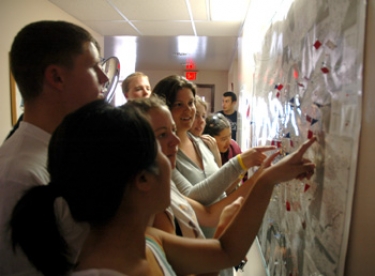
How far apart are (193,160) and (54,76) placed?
0.71 metres

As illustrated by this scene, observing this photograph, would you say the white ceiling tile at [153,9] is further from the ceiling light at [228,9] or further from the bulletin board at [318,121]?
the bulletin board at [318,121]

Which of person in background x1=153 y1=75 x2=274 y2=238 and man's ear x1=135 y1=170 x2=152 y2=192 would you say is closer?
man's ear x1=135 y1=170 x2=152 y2=192

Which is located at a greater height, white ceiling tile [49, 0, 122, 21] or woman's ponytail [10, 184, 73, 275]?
white ceiling tile [49, 0, 122, 21]

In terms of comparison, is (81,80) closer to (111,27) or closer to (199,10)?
(199,10)

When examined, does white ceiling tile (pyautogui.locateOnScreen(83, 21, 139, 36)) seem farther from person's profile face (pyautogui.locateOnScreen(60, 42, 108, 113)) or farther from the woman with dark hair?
the woman with dark hair

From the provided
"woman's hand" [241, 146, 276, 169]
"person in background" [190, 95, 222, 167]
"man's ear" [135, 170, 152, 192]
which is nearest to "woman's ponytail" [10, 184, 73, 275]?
"man's ear" [135, 170, 152, 192]

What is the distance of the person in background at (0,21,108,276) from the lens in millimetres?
793

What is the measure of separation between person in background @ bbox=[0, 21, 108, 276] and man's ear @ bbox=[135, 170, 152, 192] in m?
0.33

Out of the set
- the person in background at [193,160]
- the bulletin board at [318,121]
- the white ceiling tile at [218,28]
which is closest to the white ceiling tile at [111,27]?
the white ceiling tile at [218,28]

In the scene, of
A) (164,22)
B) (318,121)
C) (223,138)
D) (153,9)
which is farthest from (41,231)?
(164,22)

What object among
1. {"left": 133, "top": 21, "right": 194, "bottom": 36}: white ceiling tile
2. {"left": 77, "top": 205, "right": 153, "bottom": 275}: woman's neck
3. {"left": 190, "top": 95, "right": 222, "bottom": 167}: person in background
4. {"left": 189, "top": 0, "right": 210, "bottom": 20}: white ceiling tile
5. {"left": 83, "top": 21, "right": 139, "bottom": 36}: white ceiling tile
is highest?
{"left": 189, "top": 0, "right": 210, "bottom": 20}: white ceiling tile

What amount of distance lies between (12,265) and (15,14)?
8.09 ft

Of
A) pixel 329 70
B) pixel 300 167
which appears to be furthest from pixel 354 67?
pixel 300 167

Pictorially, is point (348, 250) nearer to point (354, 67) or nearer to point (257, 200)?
point (257, 200)
